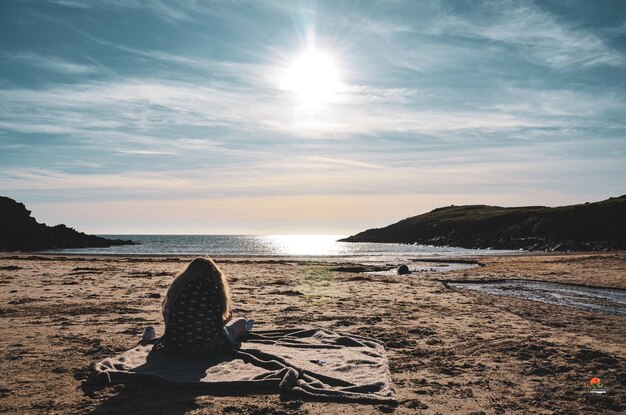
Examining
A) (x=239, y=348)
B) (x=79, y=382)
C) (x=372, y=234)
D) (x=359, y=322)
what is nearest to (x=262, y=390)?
(x=239, y=348)

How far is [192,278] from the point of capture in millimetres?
6797

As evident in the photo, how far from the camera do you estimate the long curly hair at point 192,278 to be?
680 centimetres

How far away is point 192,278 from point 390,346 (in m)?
4.17

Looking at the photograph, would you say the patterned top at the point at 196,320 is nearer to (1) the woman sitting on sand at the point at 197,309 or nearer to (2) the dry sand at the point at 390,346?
(1) the woman sitting on sand at the point at 197,309

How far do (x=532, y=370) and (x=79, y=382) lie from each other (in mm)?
6928

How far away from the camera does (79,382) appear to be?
622 centimetres

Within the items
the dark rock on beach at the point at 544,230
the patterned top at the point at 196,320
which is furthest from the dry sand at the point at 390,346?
the dark rock on beach at the point at 544,230

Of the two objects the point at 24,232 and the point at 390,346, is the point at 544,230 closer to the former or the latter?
the point at 390,346

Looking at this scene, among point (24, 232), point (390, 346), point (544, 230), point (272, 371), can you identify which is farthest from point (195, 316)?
point (544, 230)

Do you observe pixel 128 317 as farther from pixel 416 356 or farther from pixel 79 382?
pixel 416 356

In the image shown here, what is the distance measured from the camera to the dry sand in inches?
216

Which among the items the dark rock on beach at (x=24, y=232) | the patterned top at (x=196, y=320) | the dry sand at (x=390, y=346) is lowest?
the dry sand at (x=390, y=346)

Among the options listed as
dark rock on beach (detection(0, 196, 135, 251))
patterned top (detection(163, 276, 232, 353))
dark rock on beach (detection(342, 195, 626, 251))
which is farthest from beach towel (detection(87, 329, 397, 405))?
dark rock on beach (detection(0, 196, 135, 251))

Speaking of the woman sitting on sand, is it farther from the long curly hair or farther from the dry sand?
the dry sand
